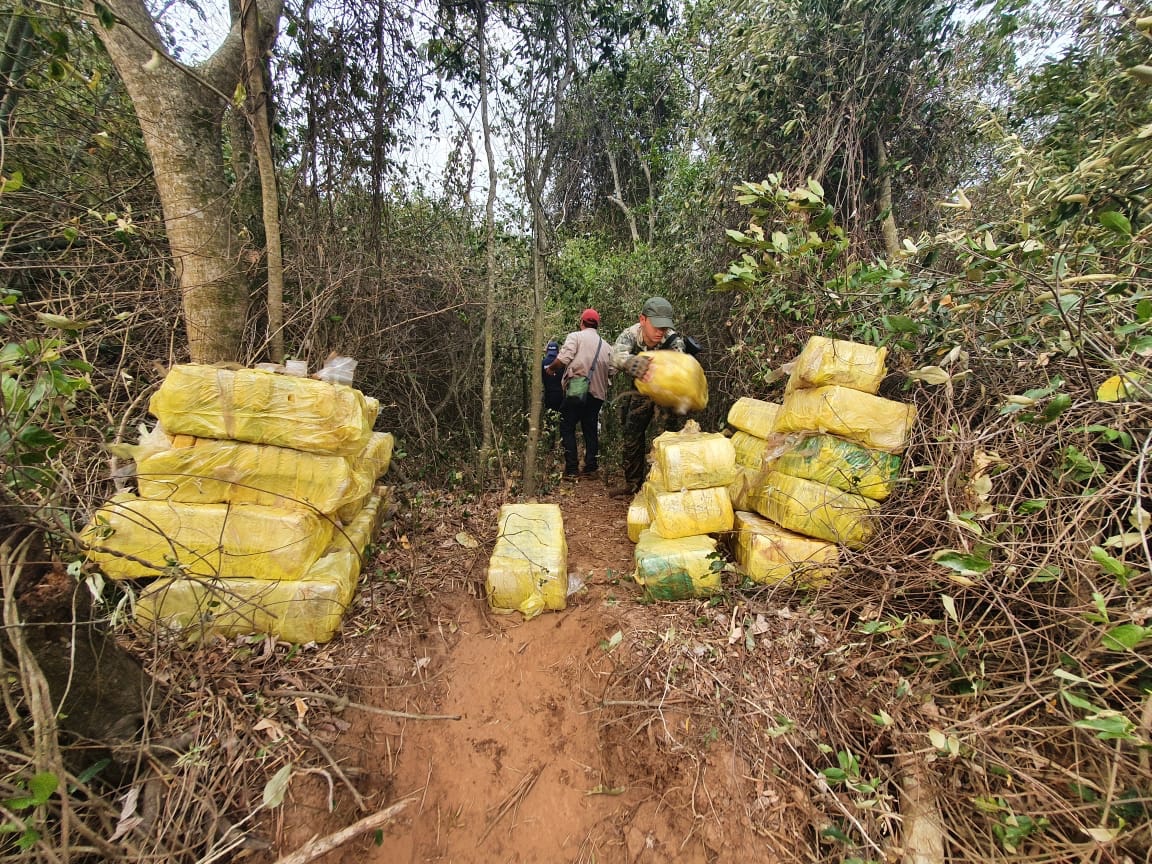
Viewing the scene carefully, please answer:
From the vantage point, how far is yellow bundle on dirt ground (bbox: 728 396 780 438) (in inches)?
128

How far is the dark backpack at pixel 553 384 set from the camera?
4.78m

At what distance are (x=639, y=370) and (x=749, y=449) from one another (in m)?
0.96

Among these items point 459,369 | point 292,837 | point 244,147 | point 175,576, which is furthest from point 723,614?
point 244,147

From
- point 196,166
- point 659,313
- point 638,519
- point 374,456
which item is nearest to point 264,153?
point 196,166

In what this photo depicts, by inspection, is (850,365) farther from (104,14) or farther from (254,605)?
(104,14)

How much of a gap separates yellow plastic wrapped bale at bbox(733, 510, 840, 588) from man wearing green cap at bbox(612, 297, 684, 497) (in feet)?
4.54

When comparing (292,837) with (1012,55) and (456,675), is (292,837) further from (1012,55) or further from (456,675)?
(1012,55)

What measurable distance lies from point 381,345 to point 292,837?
3.39 m

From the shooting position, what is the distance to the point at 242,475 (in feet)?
7.64

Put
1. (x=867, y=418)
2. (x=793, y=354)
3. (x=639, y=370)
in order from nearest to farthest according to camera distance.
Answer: (x=867, y=418), (x=639, y=370), (x=793, y=354)

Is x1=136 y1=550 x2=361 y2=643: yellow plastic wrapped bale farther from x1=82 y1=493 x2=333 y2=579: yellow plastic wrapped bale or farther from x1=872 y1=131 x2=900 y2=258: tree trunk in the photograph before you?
x1=872 y1=131 x2=900 y2=258: tree trunk

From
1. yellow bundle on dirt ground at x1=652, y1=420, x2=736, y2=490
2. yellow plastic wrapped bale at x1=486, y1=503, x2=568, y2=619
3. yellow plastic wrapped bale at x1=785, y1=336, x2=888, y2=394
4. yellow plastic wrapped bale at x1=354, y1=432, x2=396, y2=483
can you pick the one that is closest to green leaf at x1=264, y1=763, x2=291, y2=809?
yellow plastic wrapped bale at x1=486, y1=503, x2=568, y2=619

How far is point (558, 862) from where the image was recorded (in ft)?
6.29

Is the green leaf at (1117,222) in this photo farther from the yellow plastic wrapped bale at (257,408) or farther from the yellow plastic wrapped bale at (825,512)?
the yellow plastic wrapped bale at (257,408)
